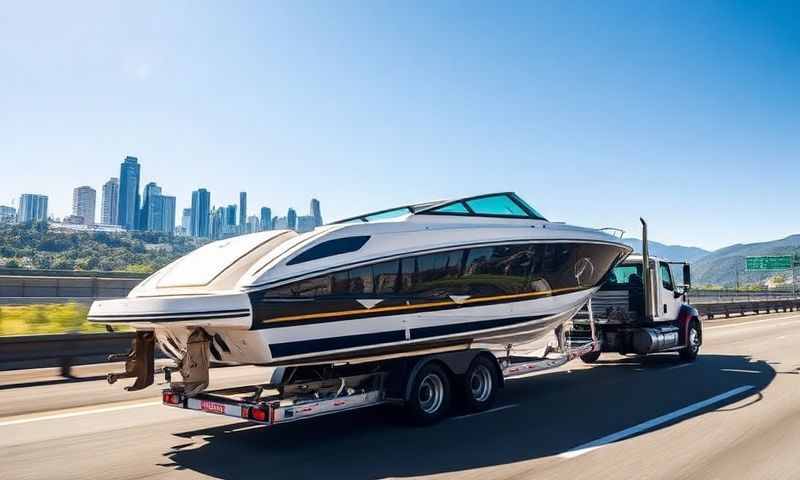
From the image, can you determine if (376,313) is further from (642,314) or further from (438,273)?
(642,314)

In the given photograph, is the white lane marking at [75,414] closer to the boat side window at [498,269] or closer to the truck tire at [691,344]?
the boat side window at [498,269]

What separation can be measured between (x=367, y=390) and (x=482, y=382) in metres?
2.06

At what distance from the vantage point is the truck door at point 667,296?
14423mm

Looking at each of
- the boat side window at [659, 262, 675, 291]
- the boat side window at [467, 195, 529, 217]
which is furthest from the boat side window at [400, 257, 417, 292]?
the boat side window at [659, 262, 675, 291]

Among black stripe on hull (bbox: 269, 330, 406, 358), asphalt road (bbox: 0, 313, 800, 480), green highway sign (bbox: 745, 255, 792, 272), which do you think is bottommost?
asphalt road (bbox: 0, 313, 800, 480)

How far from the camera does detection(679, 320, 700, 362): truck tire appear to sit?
14875mm

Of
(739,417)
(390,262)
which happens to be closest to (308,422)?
(390,262)

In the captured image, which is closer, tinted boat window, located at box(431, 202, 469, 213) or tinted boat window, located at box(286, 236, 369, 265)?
tinted boat window, located at box(286, 236, 369, 265)

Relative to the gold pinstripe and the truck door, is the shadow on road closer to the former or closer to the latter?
the gold pinstripe

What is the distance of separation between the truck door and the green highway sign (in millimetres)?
73171

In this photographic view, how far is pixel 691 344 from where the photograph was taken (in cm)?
1497

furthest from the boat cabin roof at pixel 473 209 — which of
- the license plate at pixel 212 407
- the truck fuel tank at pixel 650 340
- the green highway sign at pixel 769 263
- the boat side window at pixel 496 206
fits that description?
the green highway sign at pixel 769 263

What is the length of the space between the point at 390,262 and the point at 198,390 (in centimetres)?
270

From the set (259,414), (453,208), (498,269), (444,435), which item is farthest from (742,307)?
(259,414)
